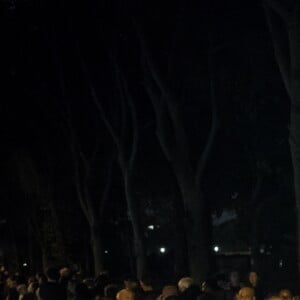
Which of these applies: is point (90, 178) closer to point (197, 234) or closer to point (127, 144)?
point (127, 144)

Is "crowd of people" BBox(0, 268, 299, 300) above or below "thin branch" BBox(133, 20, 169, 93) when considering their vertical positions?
below

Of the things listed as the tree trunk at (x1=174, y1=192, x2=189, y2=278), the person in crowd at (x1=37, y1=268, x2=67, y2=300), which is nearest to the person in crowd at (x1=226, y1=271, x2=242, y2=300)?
the person in crowd at (x1=37, y1=268, x2=67, y2=300)

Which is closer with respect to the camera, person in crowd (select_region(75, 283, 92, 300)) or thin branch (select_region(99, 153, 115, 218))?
person in crowd (select_region(75, 283, 92, 300))

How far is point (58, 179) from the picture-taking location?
1200 inches

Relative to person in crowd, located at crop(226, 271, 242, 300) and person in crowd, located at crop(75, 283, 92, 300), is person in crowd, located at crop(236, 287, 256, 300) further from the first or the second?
person in crowd, located at crop(75, 283, 92, 300)

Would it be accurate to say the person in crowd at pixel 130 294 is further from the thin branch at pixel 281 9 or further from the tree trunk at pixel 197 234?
the tree trunk at pixel 197 234

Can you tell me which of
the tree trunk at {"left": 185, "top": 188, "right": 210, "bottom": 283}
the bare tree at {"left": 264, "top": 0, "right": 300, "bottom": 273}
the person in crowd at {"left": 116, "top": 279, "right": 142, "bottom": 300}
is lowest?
the person in crowd at {"left": 116, "top": 279, "right": 142, "bottom": 300}

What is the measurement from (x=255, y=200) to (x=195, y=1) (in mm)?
8630

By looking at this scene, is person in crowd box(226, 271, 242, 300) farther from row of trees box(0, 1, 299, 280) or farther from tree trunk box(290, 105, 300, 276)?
row of trees box(0, 1, 299, 280)

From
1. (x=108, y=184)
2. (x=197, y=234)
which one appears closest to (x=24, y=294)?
(x=197, y=234)


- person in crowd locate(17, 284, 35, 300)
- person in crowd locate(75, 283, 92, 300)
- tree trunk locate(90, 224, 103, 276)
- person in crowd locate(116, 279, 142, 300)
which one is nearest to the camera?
person in crowd locate(116, 279, 142, 300)

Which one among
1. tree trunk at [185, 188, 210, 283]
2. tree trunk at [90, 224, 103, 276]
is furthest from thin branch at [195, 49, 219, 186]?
tree trunk at [90, 224, 103, 276]

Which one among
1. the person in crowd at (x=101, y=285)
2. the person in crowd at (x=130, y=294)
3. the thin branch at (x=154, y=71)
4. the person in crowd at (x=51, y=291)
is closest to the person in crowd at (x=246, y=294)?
the person in crowd at (x=130, y=294)

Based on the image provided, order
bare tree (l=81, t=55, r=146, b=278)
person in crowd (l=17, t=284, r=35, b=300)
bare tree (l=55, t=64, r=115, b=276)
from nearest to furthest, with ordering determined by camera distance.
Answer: person in crowd (l=17, t=284, r=35, b=300)
bare tree (l=81, t=55, r=146, b=278)
bare tree (l=55, t=64, r=115, b=276)
